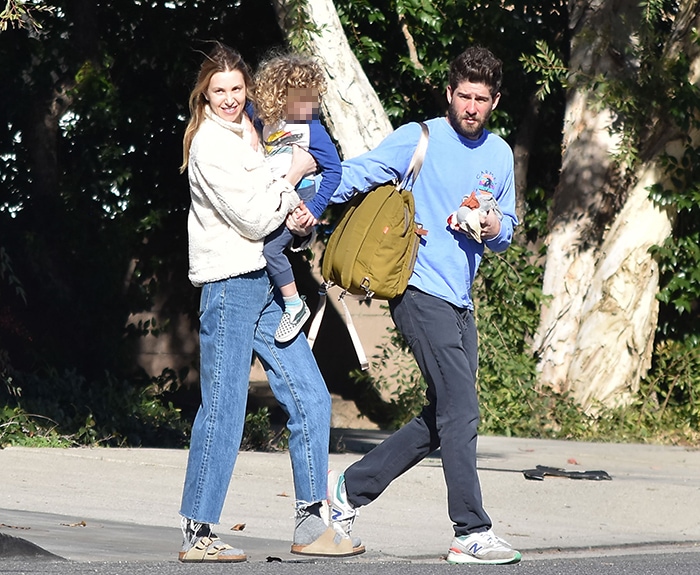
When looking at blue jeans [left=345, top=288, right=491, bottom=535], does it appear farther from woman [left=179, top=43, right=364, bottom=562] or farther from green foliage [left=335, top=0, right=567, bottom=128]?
green foliage [left=335, top=0, right=567, bottom=128]

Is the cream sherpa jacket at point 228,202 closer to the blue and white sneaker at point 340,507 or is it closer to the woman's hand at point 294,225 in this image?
the woman's hand at point 294,225

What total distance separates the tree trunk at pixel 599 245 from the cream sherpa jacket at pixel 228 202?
6601 millimetres

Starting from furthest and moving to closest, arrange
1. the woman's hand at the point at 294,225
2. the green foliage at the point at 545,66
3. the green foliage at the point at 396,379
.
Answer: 1. the green foliage at the point at 396,379
2. the green foliage at the point at 545,66
3. the woman's hand at the point at 294,225

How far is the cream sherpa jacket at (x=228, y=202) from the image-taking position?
4.70 metres

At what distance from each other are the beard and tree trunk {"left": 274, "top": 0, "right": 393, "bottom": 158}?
3945 mm

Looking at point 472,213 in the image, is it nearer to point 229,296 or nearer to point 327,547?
point 229,296

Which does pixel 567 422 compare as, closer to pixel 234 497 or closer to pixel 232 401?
pixel 234 497

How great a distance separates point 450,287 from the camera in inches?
203

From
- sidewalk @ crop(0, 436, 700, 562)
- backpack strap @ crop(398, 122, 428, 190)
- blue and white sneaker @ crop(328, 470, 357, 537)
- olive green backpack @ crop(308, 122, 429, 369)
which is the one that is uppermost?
backpack strap @ crop(398, 122, 428, 190)

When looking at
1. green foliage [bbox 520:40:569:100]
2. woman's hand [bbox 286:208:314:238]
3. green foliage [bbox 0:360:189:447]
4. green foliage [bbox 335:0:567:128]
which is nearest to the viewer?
woman's hand [bbox 286:208:314:238]

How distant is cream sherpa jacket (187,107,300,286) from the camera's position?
470 centimetres

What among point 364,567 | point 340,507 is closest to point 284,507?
point 340,507

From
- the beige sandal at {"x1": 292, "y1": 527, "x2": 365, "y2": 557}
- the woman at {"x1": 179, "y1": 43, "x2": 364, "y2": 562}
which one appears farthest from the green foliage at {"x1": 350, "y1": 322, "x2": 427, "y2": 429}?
the woman at {"x1": 179, "y1": 43, "x2": 364, "y2": 562}

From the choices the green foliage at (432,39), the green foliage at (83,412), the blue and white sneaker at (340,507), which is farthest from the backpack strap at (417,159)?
the green foliage at (432,39)
